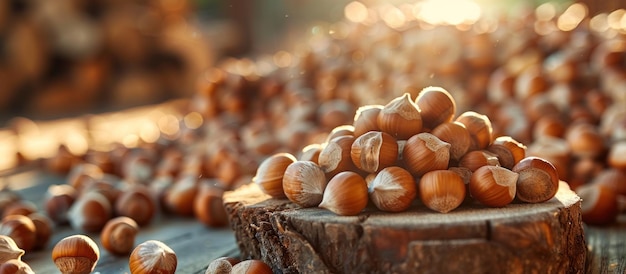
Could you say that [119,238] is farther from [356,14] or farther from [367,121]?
[356,14]

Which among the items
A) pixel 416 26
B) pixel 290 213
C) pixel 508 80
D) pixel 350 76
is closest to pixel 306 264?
pixel 290 213

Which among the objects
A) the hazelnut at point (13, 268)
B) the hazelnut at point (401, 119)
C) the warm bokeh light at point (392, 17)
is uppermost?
the warm bokeh light at point (392, 17)

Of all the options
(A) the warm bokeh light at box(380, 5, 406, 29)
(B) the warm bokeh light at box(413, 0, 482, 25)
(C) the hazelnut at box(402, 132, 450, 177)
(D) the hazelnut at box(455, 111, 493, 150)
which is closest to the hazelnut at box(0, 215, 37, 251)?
(C) the hazelnut at box(402, 132, 450, 177)

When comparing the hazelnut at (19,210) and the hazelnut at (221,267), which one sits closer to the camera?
the hazelnut at (221,267)

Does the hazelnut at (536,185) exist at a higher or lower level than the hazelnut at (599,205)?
higher

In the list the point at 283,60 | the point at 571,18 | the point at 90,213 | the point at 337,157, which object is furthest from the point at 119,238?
the point at 571,18

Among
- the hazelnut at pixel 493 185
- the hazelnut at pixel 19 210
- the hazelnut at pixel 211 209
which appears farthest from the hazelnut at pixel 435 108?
the hazelnut at pixel 19 210

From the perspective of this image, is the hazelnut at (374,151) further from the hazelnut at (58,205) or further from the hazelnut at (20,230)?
the hazelnut at (58,205)
